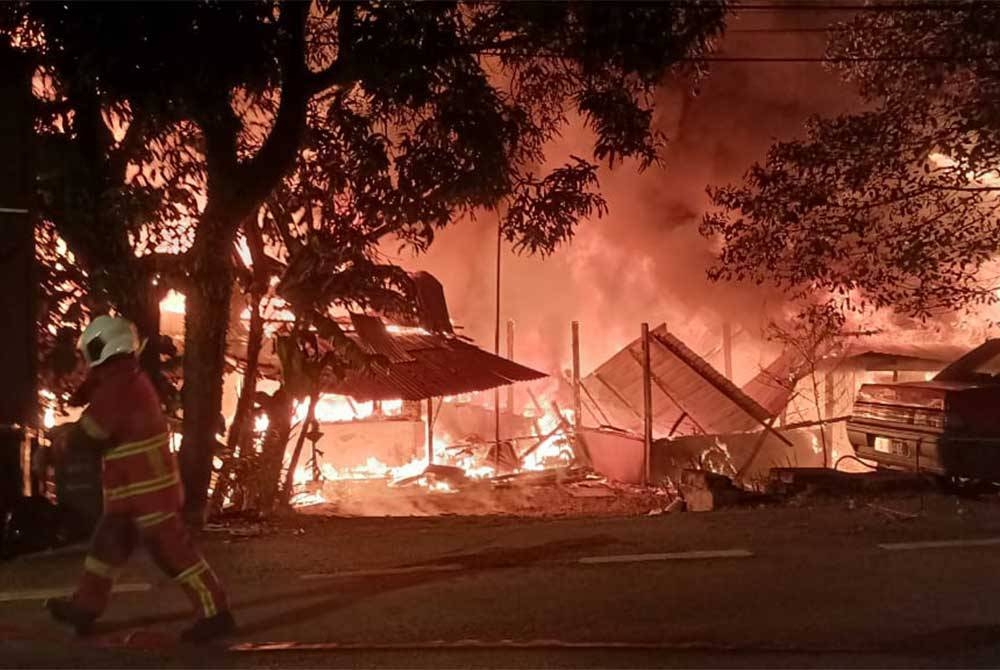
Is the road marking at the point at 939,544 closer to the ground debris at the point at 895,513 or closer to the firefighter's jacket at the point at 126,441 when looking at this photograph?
the ground debris at the point at 895,513

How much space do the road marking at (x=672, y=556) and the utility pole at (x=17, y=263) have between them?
159 inches

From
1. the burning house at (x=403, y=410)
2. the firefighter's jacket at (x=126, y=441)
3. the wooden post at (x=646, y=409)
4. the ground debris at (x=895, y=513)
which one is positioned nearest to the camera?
the firefighter's jacket at (x=126, y=441)

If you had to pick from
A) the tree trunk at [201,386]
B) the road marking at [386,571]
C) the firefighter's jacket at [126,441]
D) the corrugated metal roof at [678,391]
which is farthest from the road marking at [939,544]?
the corrugated metal roof at [678,391]

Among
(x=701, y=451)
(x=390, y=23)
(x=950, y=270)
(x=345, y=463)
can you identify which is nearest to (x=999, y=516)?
(x=950, y=270)

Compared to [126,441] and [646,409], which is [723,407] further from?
[126,441]

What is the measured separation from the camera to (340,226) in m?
9.10

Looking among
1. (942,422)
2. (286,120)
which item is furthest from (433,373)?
(942,422)

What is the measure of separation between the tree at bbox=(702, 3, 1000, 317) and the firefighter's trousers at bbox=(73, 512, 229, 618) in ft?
24.2

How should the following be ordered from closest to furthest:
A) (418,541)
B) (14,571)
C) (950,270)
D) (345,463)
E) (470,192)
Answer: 1. (14,571)
2. (418,541)
3. (470,192)
4. (950,270)
5. (345,463)

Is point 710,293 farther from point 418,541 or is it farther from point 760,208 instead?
point 418,541

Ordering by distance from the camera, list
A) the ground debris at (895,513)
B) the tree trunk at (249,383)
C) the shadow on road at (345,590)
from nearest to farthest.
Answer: the shadow on road at (345,590) → the ground debris at (895,513) → the tree trunk at (249,383)

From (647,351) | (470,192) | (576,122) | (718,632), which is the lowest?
(718,632)

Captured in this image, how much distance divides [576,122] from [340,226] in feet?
54.7

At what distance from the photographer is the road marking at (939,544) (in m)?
6.43
